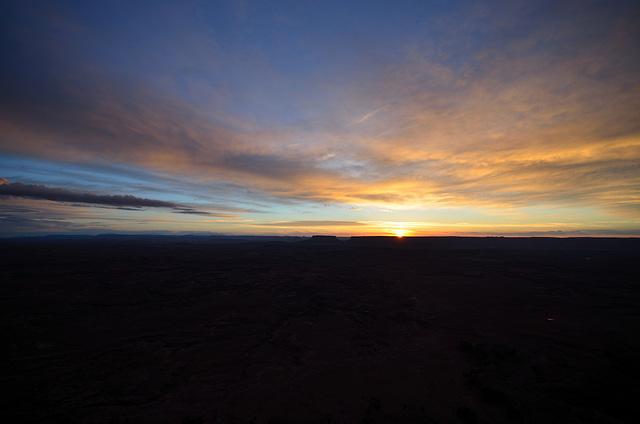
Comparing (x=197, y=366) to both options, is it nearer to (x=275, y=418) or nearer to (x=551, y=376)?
(x=275, y=418)

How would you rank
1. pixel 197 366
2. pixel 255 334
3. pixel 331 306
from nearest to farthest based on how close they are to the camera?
pixel 197 366
pixel 255 334
pixel 331 306

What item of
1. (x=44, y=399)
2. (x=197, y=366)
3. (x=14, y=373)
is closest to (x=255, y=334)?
(x=197, y=366)

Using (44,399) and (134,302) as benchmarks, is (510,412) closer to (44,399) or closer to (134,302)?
(44,399)

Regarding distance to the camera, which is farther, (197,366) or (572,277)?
(572,277)

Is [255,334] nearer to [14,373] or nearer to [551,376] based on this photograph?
[14,373]

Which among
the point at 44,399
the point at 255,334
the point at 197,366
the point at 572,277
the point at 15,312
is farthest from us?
the point at 572,277

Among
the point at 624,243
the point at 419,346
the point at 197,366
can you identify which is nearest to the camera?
the point at 197,366

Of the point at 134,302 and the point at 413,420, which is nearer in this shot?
the point at 413,420

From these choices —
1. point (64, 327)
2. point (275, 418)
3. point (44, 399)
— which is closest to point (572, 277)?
point (275, 418)

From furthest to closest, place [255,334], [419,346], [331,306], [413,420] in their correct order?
[331,306], [255,334], [419,346], [413,420]
